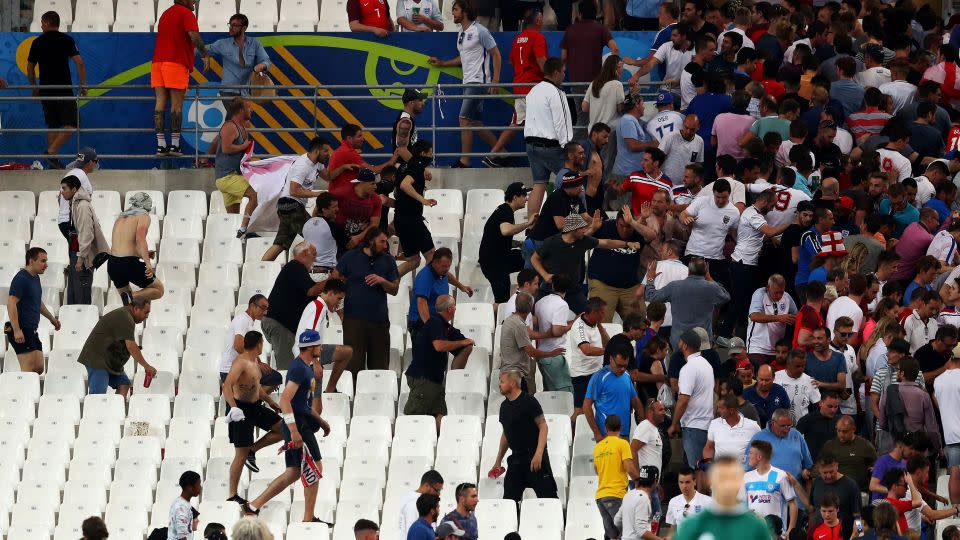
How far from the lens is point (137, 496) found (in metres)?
16.3

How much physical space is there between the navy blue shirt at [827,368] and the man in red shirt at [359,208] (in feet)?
14.0

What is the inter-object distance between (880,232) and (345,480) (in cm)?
497

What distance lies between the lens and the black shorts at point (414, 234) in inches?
725

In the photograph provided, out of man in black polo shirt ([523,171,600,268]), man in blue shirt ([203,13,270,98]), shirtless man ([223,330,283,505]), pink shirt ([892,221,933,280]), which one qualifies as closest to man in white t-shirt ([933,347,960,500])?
pink shirt ([892,221,933,280])

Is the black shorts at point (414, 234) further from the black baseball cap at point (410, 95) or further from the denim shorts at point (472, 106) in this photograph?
the denim shorts at point (472, 106)

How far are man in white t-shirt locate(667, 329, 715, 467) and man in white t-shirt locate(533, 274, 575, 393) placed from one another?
1.33 meters

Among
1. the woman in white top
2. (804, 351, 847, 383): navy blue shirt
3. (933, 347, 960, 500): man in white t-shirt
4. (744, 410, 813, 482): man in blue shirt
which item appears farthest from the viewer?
the woman in white top

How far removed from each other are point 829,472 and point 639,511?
4.54ft

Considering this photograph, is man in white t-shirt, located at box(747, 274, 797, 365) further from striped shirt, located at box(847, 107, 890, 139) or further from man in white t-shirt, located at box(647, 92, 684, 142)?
striped shirt, located at box(847, 107, 890, 139)

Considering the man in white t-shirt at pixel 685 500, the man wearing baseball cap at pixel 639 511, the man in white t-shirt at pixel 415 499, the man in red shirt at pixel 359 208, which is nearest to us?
the man in white t-shirt at pixel 415 499

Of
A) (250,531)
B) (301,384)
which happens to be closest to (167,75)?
(301,384)

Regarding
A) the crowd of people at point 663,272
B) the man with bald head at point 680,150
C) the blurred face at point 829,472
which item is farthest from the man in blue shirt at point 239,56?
the blurred face at point 829,472

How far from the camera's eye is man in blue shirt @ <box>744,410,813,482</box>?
14875 millimetres

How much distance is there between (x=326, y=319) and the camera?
57.1 ft
